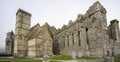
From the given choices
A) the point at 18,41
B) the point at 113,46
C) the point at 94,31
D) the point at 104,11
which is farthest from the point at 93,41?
the point at 18,41

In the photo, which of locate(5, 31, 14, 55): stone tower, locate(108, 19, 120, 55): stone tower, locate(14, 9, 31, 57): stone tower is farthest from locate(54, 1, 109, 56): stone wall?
locate(5, 31, 14, 55): stone tower

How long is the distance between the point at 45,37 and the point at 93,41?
1364 cm

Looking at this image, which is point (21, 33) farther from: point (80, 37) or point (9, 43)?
point (80, 37)

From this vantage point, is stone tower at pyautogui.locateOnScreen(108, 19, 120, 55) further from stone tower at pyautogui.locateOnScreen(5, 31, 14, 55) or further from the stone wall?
stone tower at pyautogui.locateOnScreen(5, 31, 14, 55)

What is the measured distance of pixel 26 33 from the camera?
120ft

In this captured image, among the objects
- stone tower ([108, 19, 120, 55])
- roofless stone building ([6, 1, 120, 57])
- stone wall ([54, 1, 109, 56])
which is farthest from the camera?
stone tower ([108, 19, 120, 55])

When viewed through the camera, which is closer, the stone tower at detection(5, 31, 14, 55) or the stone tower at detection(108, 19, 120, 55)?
the stone tower at detection(108, 19, 120, 55)

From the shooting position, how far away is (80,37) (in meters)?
24.2

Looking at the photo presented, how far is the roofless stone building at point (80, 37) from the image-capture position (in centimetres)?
1946

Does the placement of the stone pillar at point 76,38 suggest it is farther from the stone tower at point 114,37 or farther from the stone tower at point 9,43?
the stone tower at point 9,43

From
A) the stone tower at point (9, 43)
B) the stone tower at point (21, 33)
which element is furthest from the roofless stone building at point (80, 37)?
the stone tower at point (9, 43)

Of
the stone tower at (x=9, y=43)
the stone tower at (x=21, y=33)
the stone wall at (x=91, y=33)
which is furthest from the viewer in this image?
the stone tower at (x=9, y=43)

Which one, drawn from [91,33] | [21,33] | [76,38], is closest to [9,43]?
[21,33]

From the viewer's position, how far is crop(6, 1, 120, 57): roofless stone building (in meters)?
19.5
